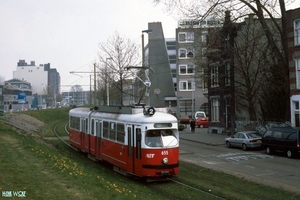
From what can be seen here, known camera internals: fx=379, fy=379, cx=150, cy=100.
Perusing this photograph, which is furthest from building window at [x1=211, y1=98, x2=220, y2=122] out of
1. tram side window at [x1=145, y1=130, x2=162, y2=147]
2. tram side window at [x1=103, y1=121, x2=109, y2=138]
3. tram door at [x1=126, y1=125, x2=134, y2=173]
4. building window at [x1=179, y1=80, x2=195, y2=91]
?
tram side window at [x1=145, y1=130, x2=162, y2=147]

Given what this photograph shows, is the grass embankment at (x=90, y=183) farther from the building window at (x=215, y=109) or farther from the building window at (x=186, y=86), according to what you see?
the building window at (x=186, y=86)

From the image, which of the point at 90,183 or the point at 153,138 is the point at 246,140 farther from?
the point at 90,183

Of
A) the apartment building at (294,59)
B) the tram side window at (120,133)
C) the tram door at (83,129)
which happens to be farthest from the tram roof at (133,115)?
the apartment building at (294,59)

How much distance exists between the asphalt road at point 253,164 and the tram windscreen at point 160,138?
4.05 metres

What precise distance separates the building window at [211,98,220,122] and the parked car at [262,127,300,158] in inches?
649

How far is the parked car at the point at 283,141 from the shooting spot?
2231 cm

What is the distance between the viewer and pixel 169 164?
14.7 metres

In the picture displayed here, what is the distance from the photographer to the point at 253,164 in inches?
815

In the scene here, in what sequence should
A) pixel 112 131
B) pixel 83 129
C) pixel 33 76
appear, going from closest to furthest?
1. pixel 112 131
2. pixel 83 129
3. pixel 33 76

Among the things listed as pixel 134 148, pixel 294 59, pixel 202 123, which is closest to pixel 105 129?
pixel 134 148

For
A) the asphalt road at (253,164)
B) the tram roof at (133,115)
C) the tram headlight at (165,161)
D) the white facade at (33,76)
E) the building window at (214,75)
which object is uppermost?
the white facade at (33,76)

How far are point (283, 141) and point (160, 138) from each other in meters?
11.5

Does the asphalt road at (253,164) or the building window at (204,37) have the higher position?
the building window at (204,37)

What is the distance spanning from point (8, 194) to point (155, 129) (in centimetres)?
704
